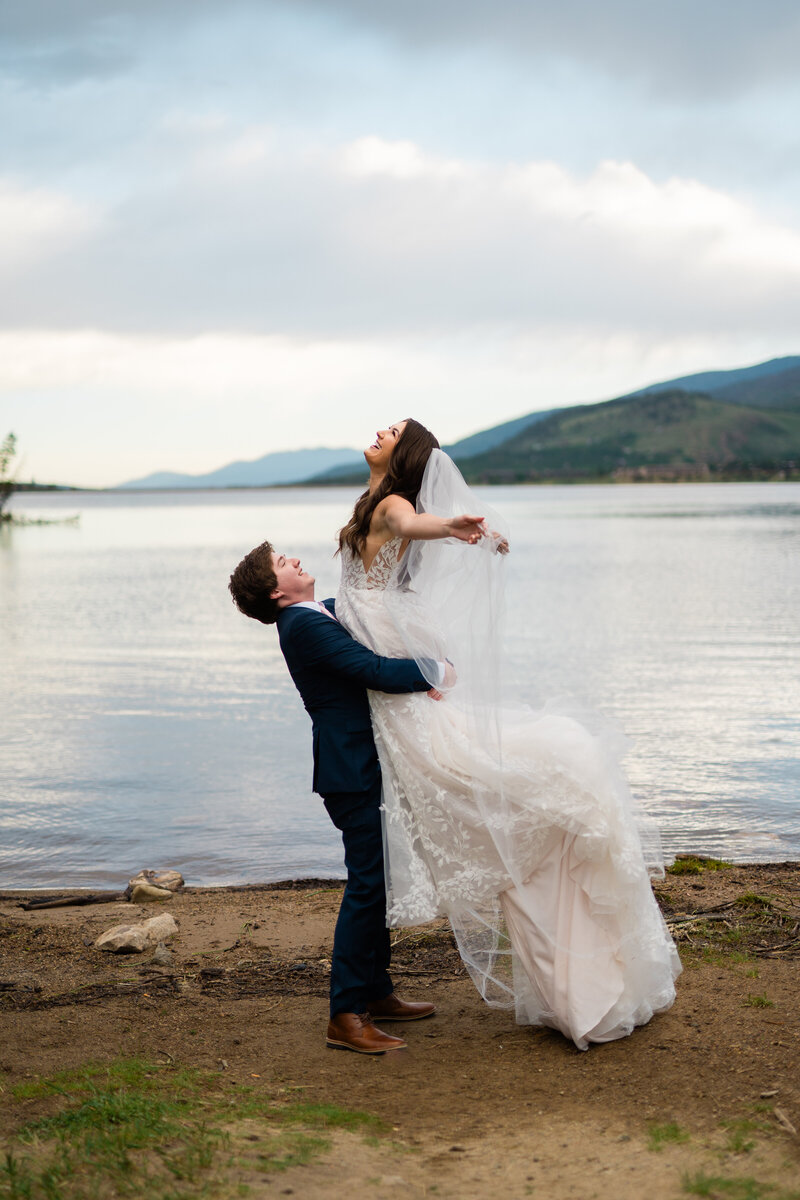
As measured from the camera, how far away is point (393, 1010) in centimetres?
538

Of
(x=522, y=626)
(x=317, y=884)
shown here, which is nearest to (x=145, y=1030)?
(x=317, y=884)

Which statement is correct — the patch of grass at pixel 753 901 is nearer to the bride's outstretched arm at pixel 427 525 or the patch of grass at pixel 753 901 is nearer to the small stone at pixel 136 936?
the bride's outstretched arm at pixel 427 525

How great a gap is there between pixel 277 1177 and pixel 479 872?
1649 millimetres

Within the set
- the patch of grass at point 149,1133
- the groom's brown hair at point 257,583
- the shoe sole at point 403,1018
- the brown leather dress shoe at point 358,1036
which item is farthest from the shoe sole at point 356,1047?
the groom's brown hair at point 257,583

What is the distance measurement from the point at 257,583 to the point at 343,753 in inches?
32.5

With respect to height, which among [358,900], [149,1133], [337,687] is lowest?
[149,1133]

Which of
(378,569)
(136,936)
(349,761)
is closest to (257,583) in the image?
(378,569)

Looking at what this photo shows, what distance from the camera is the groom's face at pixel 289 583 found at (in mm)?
4977

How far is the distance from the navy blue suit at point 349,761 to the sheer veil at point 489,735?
0.45 ft

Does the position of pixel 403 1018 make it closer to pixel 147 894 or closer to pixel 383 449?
pixel 383 449

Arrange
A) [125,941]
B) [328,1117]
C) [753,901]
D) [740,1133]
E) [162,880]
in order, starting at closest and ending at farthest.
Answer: [740,1133] → [328,1117] → [125,941] → [753,901] → [162,880]

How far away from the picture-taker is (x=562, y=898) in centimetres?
480

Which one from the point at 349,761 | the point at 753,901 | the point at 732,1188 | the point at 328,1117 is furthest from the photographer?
the point at 753,901

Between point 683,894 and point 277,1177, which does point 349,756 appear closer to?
point 277,1177
